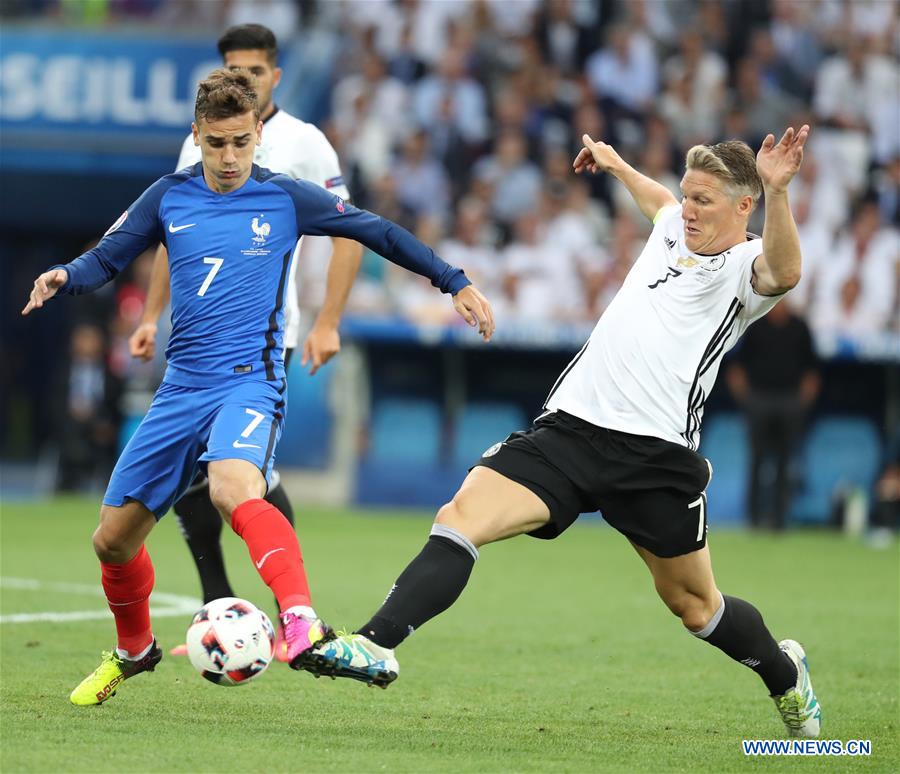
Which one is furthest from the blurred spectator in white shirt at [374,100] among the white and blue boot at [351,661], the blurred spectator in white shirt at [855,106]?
the white and blue boot at [351,661]

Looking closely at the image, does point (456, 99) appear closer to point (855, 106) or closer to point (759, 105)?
point (759, 105)

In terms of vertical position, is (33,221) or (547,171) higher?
(547,171)

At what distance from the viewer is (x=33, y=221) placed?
20797 millimetres

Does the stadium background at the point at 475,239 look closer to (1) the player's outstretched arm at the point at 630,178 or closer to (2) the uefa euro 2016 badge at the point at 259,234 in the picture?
(1) the player's outstretched arm at the point at 630,178

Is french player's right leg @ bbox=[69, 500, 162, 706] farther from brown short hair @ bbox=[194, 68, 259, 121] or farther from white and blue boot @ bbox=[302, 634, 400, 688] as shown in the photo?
brown short hair @ bbox=[194, 68, 259, 121]

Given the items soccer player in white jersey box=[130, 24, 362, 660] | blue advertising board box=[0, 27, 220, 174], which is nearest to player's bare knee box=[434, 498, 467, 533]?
soccer player in white jersey box=[130, 24, 362, 660]

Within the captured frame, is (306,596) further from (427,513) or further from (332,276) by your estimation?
(427,513)

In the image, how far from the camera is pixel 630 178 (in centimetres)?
652

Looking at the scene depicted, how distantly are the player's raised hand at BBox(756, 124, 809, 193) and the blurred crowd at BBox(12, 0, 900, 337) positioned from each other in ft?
34.1

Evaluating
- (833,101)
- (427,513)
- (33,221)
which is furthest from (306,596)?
(33,221)

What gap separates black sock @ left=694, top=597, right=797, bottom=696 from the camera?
19.2ft

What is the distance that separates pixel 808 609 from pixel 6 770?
6.36 m

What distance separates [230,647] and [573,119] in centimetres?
1347

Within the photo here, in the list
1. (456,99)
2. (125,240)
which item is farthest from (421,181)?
(125,240)
